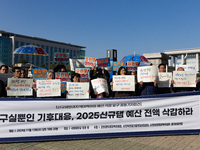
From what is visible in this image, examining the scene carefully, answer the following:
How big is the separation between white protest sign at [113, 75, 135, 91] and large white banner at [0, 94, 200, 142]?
427 mm

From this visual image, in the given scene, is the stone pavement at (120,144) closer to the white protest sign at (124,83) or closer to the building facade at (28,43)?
the white protest sign at (124,83)

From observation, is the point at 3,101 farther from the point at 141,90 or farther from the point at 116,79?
the point at 141,90

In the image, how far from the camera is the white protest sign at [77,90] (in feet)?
16.4

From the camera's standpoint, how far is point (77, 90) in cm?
502

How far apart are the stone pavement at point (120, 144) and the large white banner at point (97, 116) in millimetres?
205

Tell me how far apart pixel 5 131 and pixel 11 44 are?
95.1m

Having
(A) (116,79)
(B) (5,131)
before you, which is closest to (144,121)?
(A) (116,79)

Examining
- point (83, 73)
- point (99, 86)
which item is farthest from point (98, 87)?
point (83, 73)

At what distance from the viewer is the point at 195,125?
16.2 ft

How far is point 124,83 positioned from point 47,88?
2.04m

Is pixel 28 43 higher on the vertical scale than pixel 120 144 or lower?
higher

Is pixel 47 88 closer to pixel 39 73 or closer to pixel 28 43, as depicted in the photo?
pixel 39 73

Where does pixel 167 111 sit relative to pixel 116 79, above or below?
below

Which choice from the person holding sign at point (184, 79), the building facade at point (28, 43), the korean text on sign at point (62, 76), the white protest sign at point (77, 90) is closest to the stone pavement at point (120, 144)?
the white protest sign at point (77, 90)
